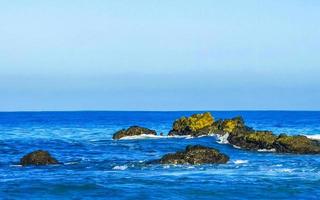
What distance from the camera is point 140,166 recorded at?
2041 inches

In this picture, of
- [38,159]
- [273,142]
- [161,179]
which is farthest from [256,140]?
[161,179]

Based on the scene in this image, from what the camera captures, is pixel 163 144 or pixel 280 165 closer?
pixel 280 165

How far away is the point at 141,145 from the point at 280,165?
2768cm

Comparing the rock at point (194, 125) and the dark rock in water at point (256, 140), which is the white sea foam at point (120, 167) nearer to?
the dark rock in water at point (256, 140)

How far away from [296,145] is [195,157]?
15728 mm

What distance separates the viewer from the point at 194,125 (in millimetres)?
97875

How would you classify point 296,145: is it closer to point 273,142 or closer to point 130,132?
point 273,142

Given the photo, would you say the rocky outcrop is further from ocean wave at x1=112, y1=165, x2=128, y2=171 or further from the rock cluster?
ocean wave at x1=112, y1=165, x2=128, y2=171

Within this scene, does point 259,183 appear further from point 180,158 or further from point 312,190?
point 180,158

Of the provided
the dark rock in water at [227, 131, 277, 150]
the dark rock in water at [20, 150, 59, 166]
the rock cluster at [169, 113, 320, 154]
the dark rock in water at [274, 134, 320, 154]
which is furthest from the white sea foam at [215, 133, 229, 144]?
the dark rock in water at [20, 150, 59, 166]

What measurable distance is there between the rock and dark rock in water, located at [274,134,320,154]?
98.9 feet

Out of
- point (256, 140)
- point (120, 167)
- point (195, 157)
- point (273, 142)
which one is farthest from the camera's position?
point (256, 140)

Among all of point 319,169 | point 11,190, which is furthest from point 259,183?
point 11,190

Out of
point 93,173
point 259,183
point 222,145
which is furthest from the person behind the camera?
point 222,145
